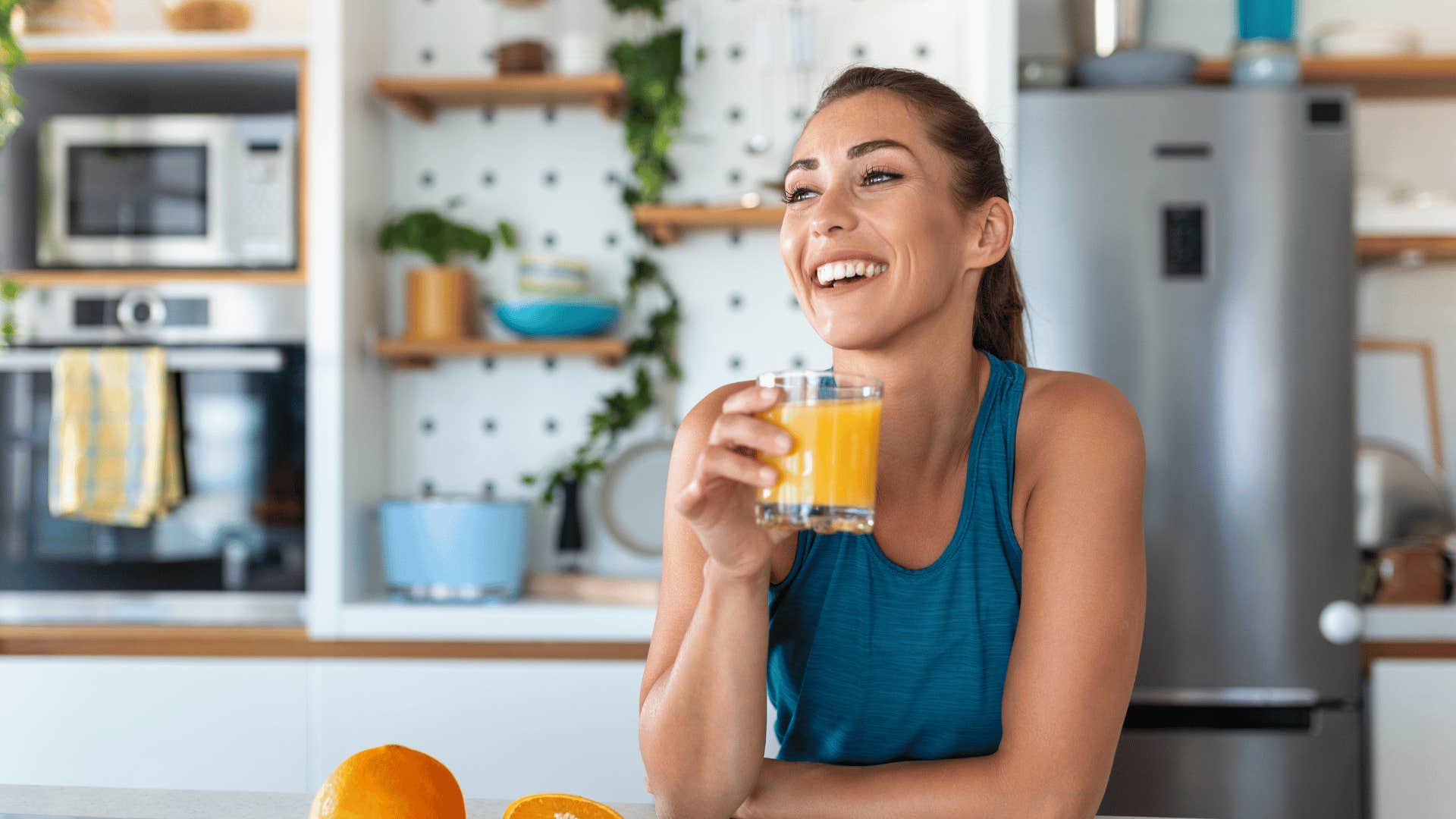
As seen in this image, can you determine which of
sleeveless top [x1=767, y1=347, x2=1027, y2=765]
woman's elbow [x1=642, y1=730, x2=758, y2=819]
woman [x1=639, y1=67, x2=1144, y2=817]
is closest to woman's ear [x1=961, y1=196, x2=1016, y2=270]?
woman [x1=639, y1=67, x2=1144, y2=817]

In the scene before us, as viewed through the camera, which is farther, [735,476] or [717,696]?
[717,696]

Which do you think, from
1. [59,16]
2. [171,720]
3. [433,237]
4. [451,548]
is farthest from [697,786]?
[59,16]

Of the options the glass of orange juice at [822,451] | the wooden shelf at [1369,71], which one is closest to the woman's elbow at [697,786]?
the glass of orange juice at [822,451]

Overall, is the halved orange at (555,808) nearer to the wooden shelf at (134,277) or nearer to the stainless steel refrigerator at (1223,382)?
the stainless steel refrigerator at (1223,382)

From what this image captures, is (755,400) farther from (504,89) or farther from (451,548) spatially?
(504,89)

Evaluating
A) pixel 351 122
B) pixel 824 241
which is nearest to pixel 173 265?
pixel 351 122

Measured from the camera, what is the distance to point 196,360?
249 cm

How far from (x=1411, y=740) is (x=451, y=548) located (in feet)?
6.62

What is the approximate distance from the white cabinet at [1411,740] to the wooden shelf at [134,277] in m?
2.44

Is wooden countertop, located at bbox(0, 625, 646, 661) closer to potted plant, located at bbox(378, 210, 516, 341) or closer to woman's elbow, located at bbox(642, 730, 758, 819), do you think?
potted plant, located at bbox(378, 210, 516, 341)

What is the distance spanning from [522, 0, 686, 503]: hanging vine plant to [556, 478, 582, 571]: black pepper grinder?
0.09ft

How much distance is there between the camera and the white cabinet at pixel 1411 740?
2285 mm

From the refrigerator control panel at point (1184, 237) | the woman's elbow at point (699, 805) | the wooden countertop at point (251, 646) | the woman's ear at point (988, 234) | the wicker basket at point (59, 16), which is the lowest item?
the wooden countertop at point (251, 646)

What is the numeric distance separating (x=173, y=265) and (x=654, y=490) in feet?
3.98
